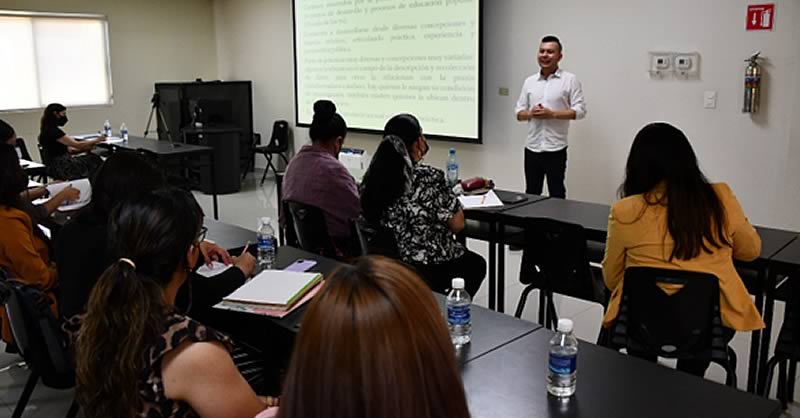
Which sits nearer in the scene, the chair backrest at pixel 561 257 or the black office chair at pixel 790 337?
the black office chair at pixel 790 337

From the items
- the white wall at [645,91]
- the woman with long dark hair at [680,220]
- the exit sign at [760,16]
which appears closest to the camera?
the woman with long dark hair at [680,220]

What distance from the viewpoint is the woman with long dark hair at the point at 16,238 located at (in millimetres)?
2639

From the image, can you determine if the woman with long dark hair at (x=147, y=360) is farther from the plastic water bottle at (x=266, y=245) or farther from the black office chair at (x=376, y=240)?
the black office chair at (x=376, y=240)

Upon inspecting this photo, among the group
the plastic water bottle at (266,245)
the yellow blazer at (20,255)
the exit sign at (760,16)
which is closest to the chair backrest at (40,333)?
the yellow blazer at (20,255)

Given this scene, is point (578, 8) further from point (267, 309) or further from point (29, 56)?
point (29, 56)

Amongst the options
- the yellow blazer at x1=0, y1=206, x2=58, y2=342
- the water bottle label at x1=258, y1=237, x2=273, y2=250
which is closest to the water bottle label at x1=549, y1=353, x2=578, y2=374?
the water bottle label at x1=258, y1=237, x2=273, y2=250

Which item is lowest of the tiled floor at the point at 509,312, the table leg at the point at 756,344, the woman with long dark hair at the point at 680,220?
the tiled floor at the point at 509,312

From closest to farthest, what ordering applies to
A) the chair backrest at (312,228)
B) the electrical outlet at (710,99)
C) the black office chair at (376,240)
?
the black office chair at (376,240), the chair backrest at (312,228), the electrical outlet at (710,99)

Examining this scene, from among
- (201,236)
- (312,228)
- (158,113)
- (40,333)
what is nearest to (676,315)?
(201,236)

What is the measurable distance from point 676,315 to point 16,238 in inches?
95.8

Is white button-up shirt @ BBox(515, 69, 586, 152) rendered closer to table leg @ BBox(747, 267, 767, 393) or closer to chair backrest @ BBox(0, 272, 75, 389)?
table leg @ BBox(747, 267, 767, 393)

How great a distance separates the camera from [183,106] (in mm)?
8477

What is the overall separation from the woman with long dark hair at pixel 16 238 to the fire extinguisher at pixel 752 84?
4.29 metres

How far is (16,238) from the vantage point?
2650mm
